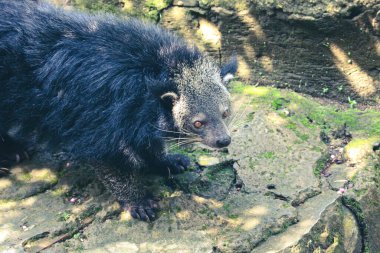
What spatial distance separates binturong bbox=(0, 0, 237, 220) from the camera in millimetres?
5059

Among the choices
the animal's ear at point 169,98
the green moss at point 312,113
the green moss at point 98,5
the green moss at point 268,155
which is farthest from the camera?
the green moss at point 98,5

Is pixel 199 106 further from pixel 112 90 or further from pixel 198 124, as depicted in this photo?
pixel 112 90

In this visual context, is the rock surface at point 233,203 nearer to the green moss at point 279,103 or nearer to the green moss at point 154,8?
the green moss at point 279,103

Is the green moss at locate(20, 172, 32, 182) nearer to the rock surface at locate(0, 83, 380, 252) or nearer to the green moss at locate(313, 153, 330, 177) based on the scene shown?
the rock surface at locate(0, 83, 380, 252)

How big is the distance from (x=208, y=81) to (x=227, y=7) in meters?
2.78

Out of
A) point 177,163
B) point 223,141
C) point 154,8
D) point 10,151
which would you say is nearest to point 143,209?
point 177,163

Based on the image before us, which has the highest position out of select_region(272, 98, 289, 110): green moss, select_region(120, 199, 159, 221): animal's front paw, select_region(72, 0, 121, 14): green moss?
select_region(72, 0, 121, 14): green moss

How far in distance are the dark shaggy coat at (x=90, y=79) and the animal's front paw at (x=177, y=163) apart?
372mm

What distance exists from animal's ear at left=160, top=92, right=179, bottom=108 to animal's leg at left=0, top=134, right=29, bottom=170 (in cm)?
211

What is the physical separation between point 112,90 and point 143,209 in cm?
123

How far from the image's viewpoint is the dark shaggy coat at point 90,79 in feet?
16.6

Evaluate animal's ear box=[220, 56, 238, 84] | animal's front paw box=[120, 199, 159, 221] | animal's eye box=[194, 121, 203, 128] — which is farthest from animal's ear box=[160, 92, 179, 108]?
animal's front paw box=[120, 199, 159, 221]

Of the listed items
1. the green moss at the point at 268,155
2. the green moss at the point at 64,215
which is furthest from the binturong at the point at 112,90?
the green moss at the point at 268,155

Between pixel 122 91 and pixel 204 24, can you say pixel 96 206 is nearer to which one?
pixel 122 91
